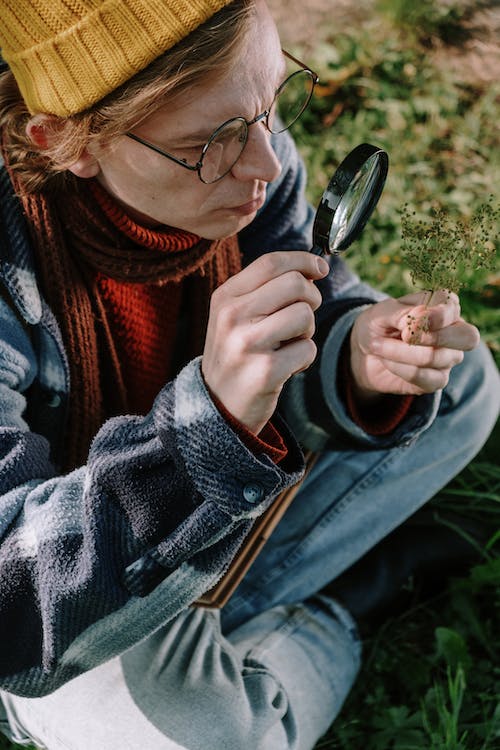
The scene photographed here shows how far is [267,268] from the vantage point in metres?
1.32

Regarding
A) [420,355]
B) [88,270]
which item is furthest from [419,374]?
[88,270]

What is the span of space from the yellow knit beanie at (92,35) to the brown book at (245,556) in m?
0.98

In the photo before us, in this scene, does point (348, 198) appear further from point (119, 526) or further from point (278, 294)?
point (119, 526)

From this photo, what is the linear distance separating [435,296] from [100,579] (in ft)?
2.70

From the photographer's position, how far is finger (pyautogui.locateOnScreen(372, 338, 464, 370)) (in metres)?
1.65

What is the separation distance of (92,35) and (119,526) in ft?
2.67

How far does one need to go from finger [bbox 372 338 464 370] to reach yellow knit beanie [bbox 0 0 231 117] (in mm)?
703

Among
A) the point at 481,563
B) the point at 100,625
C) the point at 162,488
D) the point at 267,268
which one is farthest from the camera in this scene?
the point at 481,563

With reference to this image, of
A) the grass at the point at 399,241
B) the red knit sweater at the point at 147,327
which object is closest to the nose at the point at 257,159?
the red knit sweater at the point at 147,327

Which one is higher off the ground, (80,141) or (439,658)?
(80,141)

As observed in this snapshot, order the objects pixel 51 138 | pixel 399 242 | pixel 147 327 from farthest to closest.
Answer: pixel 399 242
pixel 147 327
pixel 51 138

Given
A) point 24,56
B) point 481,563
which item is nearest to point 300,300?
point 24,56

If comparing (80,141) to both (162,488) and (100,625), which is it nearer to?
(162,488)

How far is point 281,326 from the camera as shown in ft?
4.27
